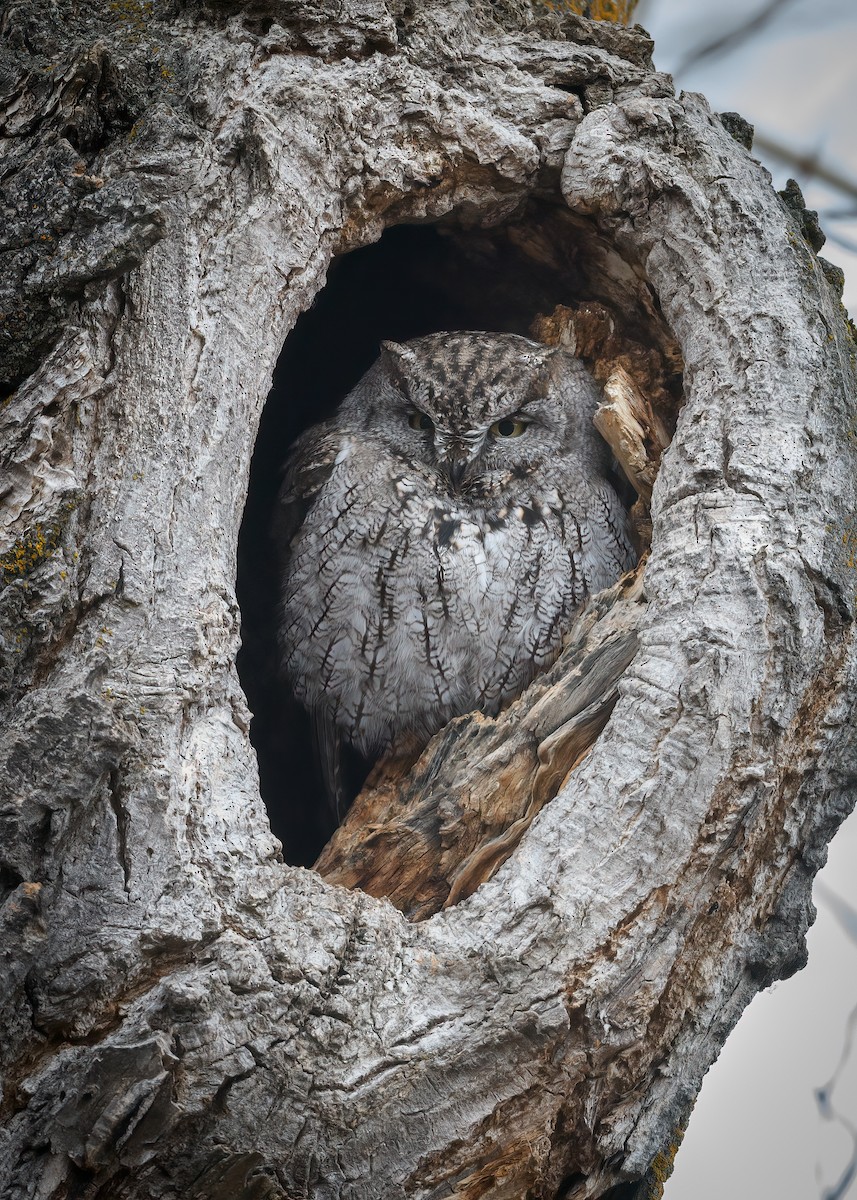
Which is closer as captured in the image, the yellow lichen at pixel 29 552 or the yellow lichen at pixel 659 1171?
the yellow lichen at pixel 29 552

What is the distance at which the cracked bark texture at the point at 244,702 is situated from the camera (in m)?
1.45

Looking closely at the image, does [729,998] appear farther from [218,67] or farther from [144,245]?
[218,67]

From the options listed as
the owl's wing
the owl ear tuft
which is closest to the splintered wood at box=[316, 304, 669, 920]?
the owl ear tuft

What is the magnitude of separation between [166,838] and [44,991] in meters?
0.28

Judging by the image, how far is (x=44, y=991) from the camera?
1410 mm

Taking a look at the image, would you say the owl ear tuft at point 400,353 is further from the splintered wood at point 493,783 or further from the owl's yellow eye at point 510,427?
the splintered wood at point 493,783

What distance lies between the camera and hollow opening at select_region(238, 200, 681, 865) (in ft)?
9.00

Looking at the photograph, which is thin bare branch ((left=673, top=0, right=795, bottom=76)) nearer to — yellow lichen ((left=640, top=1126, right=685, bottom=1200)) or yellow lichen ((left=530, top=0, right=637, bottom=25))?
yellow lichen ((left=530, top=0, right=637, bottom=25))

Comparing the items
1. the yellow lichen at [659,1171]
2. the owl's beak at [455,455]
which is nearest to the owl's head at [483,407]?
the owl's beak at [455,455]

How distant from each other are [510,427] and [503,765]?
1.17 metres

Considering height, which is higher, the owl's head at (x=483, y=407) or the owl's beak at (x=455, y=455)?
the owl's head at (x=483, y=407)

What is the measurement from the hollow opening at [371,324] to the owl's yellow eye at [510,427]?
0.41 meters

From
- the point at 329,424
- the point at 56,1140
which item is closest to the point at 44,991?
the point at 56,1140

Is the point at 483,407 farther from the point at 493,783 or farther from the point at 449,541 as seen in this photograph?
the point at 493,783
